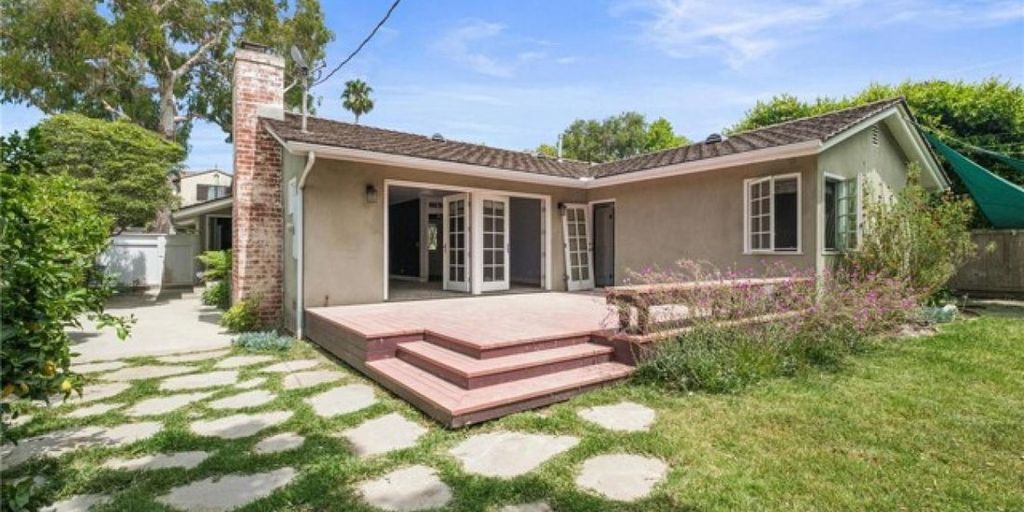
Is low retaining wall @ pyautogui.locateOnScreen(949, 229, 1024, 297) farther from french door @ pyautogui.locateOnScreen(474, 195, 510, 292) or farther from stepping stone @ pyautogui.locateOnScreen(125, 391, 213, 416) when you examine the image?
stepping stone @ pyautogui.locateOnScreen(125, 391, 213, 416)

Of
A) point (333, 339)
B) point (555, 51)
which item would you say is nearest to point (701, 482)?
point (333, 339)

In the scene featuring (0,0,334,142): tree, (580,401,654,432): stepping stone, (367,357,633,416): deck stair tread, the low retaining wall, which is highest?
(0,0,334,142): tree

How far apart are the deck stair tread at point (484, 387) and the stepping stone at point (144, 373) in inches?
87.2

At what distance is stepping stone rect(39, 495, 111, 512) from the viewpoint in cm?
252

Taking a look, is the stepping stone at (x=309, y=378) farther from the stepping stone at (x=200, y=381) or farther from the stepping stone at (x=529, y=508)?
the stepping stone at (x=529, y=508)

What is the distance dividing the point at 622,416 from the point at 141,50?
2101cm

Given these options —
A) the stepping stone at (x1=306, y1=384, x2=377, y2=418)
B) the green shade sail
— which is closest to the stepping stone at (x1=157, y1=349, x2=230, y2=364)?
the stepping stone at (x1=306, y1=384, x2=377, y2=418)

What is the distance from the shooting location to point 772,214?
7738 mm

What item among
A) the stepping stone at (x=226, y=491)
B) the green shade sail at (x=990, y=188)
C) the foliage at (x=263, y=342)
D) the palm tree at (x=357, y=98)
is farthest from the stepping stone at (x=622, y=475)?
the palm tree at (x=357, y=98)

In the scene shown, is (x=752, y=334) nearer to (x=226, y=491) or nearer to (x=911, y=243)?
(x=226, y=491)

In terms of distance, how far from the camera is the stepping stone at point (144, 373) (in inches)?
203

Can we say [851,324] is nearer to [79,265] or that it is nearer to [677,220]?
[677,220]

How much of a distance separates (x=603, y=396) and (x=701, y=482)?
1540mm

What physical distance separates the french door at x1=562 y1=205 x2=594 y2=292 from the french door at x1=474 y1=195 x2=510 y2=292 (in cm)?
142
